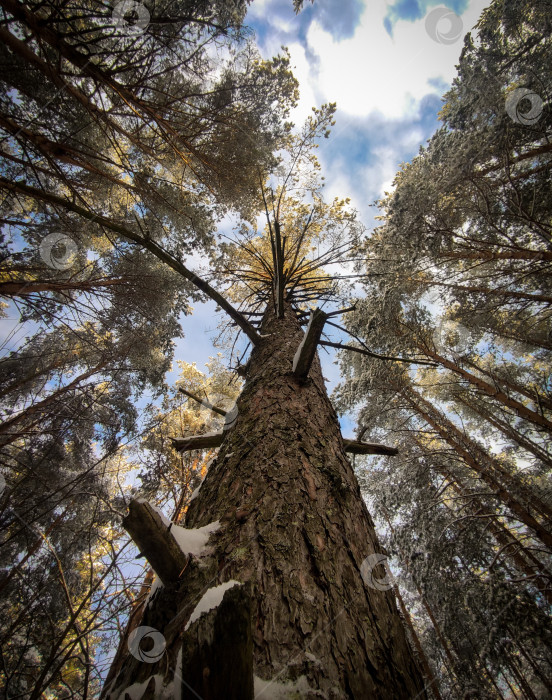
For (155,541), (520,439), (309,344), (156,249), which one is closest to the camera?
(155,541)

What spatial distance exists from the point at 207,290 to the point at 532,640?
5.92m

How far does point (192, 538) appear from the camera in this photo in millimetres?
1106

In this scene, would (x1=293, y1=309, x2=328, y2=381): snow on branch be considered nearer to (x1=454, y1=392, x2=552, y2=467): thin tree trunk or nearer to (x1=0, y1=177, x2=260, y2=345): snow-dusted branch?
(x1=0, y1=177, x2=260, y2=345): snow-dusted branch

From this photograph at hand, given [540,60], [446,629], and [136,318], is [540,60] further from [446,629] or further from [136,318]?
[446,629]

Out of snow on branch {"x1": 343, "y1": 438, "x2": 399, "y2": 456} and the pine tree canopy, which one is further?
snow on branch {"x1": 343, "y1": 438, "x2": 399, "y2": 456}

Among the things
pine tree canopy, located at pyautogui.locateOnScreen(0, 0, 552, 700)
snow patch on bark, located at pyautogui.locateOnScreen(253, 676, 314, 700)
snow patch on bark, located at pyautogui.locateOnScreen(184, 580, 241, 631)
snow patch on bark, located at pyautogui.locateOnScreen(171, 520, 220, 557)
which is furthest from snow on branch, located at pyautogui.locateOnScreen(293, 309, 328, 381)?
snow patch on bark, located at pyautogui.locateOnScreen(253, 676, 314, 700)

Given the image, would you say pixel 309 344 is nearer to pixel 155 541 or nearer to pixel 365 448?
pixel 365 448

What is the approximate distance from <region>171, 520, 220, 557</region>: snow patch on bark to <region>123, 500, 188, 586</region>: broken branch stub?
1.4 inches

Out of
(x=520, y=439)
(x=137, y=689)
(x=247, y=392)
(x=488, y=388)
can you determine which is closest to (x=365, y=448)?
(x=247, y=392)

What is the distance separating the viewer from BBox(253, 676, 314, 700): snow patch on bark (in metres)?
0.74

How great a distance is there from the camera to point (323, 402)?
7.41 feet

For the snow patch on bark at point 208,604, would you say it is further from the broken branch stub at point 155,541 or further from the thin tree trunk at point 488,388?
the thin tree trunk at point 488,388

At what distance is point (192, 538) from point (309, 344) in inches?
45.2

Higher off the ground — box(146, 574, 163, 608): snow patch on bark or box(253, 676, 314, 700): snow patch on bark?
box(146, 574, 163, 608): snow patch on bark
